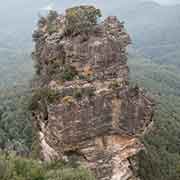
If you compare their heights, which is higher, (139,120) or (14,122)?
(139,120)

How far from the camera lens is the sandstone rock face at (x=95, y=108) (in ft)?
90.7

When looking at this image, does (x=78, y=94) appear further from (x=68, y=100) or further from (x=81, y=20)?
(x=81, y=20)

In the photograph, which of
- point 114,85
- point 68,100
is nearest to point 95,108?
point 68,100

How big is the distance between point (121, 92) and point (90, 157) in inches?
189

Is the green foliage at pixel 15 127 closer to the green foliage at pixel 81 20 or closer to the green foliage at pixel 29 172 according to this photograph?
the green foliage at pixel 81 20

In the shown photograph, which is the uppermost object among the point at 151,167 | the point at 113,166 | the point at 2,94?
the point at 113,166

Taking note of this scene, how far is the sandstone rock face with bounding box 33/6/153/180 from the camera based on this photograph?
90.7ft

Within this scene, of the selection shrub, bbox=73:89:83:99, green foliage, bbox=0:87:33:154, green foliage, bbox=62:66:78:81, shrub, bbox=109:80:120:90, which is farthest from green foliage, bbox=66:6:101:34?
green foliage, bbox=0:87:33:154

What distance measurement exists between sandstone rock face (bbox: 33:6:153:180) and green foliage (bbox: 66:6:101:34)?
12.8 inches

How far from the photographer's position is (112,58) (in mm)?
29844

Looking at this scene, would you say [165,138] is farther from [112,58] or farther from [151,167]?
[112,58]

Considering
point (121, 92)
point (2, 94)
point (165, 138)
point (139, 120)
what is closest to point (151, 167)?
point (139, 120)

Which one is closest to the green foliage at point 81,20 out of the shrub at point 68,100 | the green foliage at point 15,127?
the shrub at point 68,100

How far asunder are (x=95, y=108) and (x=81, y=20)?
6.93 metres
